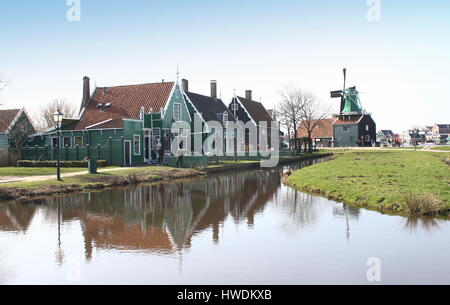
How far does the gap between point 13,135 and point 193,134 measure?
54.0 feet

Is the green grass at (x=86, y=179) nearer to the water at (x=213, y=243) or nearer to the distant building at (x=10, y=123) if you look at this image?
the water at (x=213, y=243)

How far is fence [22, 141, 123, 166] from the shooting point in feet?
103

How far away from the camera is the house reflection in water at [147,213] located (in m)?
10.4

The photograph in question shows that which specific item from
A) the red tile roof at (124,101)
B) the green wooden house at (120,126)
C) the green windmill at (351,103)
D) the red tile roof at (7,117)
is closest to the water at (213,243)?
the green wooden house at (120,126)

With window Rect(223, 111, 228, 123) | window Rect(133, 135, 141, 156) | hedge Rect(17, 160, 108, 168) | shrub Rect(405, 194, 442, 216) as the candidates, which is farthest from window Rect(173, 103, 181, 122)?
shrub Rect(405, 194, 442, 216)

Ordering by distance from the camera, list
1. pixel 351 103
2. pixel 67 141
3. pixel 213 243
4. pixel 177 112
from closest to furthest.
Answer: pixel 213 243, pixel 67 141, pixel 177 112, pixel 351 103

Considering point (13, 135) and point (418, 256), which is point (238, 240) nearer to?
point (418, 256)

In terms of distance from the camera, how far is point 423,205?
42.0 feet

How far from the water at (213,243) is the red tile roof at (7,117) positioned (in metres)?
24.2

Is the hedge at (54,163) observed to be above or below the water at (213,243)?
above

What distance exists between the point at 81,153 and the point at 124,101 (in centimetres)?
721

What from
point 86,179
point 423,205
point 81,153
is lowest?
point 423,205

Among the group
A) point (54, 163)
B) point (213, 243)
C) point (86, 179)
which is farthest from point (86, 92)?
point (213, 243)

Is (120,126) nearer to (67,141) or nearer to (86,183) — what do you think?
(67,141)
